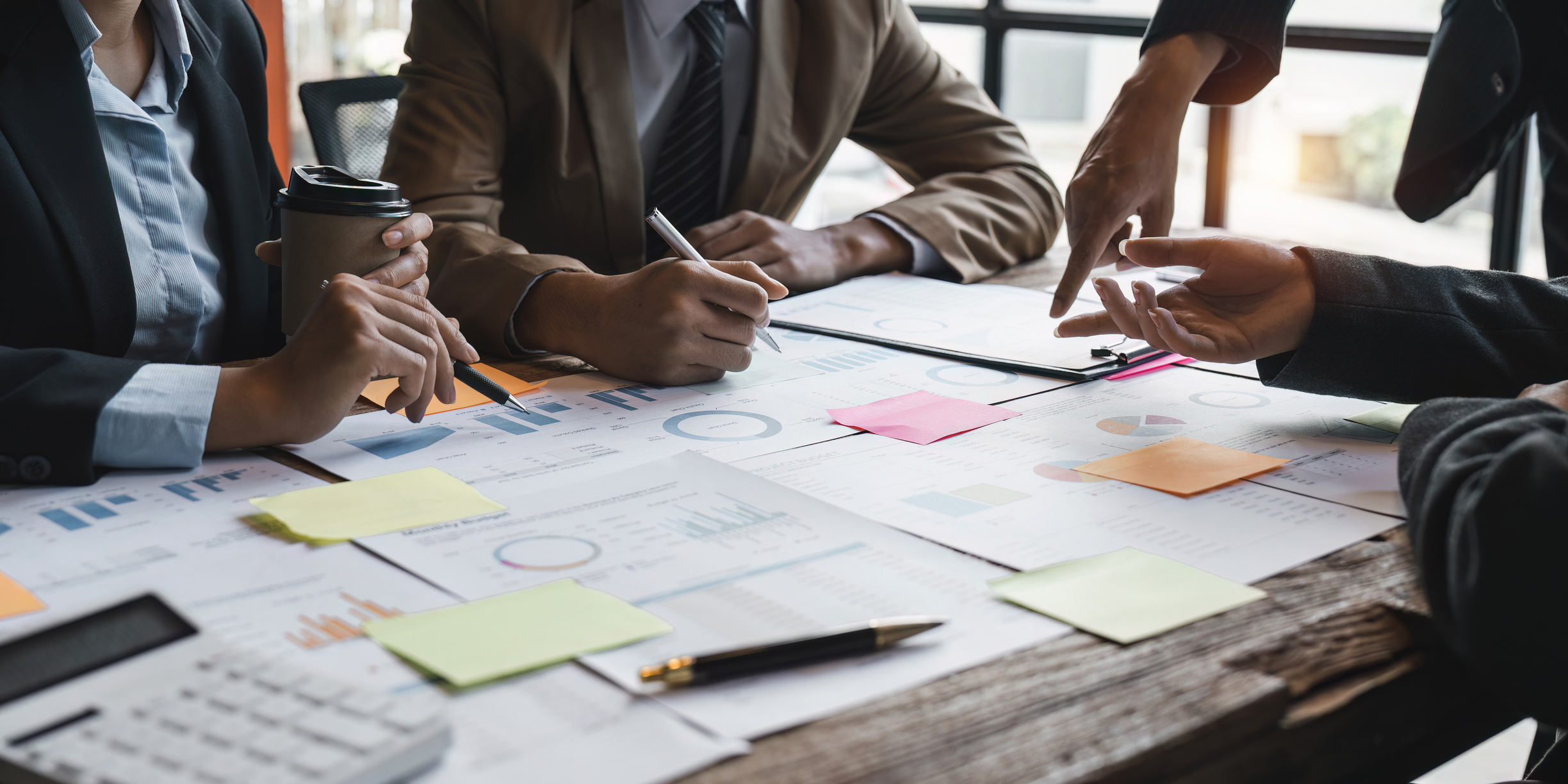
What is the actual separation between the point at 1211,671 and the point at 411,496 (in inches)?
22.1

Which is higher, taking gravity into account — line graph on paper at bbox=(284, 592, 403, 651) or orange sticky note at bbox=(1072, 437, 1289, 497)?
line graph on paper at bbox=(284, 592, 403, 651)

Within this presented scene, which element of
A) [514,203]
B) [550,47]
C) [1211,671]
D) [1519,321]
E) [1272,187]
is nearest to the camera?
[1211,671]

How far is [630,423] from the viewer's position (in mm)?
1080

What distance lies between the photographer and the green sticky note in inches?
42.8

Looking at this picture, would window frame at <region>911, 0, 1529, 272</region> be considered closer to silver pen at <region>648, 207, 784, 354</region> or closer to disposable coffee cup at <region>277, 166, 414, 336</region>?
silver pen at <region>648, 207, 784, 354</region>

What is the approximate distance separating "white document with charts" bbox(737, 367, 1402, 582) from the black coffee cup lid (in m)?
0.44

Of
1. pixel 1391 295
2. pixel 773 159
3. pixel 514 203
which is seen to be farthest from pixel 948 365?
pixel 514 203

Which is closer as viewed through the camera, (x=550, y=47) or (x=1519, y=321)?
(x=1519, y=321)

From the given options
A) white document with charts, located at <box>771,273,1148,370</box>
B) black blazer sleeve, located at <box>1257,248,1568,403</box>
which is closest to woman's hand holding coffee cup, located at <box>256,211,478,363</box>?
white document with charts, located at <box>771,273,1148,370</box>

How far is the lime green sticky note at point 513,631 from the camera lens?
616mm

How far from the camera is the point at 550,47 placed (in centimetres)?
160

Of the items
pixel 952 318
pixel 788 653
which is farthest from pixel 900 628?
pixel 952 318

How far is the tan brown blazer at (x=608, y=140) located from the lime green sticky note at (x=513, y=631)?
0.68 meters

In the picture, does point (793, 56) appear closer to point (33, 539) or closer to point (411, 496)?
point (411, 496)
